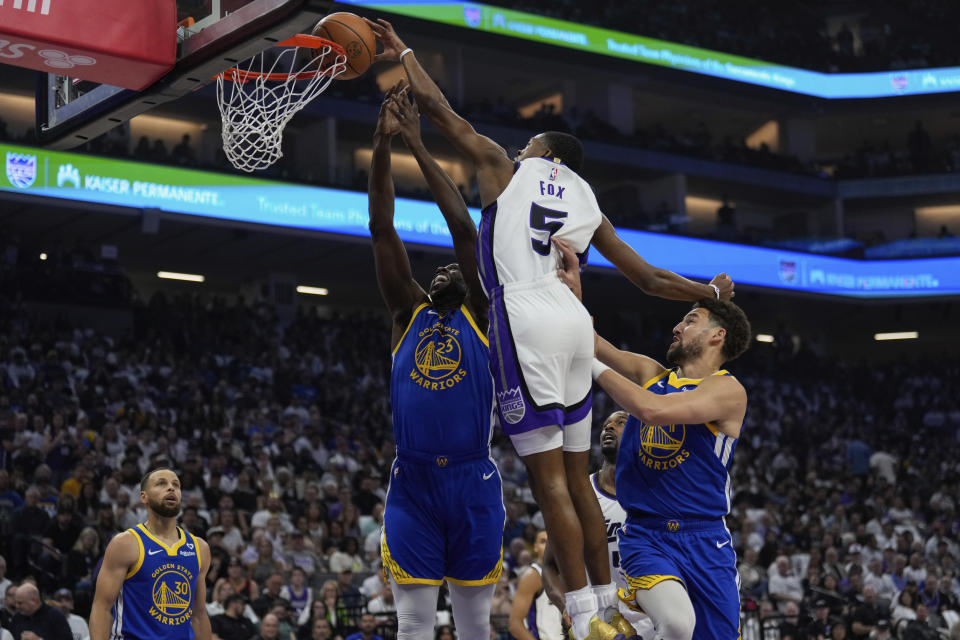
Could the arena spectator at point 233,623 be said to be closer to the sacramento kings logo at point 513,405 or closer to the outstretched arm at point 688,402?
the sacramento kings logo at point 513,405

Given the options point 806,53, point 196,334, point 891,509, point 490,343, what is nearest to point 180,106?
point 196,334

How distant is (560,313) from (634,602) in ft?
4.75

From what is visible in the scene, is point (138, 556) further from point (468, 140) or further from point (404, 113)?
point (468, 140)

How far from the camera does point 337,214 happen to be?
2422 centimetres

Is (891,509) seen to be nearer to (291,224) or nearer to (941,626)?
(941,626)

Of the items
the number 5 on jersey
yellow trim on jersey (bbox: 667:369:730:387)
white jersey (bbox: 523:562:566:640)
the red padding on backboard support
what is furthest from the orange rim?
white jersey (bbox: 523:562:566:640)

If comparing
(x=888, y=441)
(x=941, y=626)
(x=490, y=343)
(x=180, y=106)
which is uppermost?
(x=180, y=106)

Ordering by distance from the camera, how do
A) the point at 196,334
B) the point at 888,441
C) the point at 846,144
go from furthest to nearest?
1. the point at 846,144
2. the point at 888,441
3. the point at 196,334

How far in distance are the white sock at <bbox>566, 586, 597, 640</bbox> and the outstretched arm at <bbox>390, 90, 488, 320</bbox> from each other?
5.55 feet

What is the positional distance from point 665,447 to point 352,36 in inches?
109

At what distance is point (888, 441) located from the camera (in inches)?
1112

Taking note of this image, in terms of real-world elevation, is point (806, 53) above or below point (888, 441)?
above

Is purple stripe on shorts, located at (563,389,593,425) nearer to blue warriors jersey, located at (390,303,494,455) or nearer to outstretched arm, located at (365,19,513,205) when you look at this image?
blue warriors jersey, located at (390,303,494,455)

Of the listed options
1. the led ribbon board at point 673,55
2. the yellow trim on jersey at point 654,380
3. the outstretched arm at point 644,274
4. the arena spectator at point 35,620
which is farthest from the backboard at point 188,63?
the led ribbon board at point 673,55
